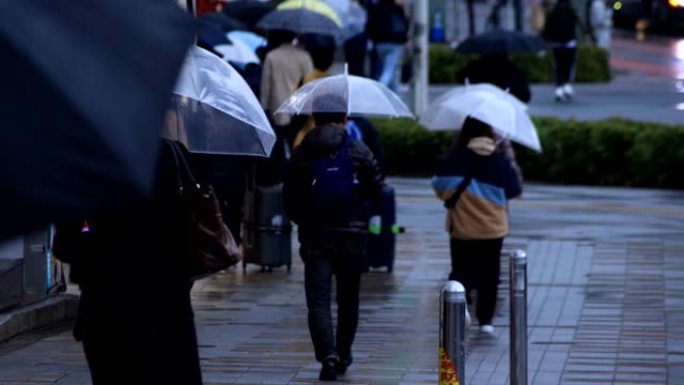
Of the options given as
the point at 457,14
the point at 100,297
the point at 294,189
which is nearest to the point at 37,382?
the point at 294,189

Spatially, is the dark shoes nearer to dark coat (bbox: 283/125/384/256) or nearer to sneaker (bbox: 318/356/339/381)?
sneaker (bbox: 318/356/339/381)

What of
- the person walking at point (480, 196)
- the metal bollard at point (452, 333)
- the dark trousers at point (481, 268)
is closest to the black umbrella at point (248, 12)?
the dark trousers at point (481, 268)

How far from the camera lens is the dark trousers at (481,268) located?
10680 millimetres

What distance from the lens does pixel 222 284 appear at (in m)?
12.8

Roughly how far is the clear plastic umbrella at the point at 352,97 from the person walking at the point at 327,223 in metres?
0.68

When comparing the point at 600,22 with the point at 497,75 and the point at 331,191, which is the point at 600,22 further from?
the point at 331,191

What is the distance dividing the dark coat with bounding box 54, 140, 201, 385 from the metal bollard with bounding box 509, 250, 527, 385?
8.95 feet

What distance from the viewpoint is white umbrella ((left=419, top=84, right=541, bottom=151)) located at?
10.9 metres

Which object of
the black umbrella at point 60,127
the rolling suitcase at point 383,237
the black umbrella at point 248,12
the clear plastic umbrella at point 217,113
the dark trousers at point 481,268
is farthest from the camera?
the black umbrella at point 248,12

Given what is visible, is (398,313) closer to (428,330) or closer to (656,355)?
(428,330)

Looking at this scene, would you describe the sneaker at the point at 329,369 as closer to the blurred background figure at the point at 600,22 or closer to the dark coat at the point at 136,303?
the dark coat at the point at 136,303

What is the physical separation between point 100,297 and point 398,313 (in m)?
6.43

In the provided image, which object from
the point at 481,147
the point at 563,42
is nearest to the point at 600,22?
the point at 563,42

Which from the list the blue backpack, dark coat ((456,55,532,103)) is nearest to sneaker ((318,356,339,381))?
the blue backpack
